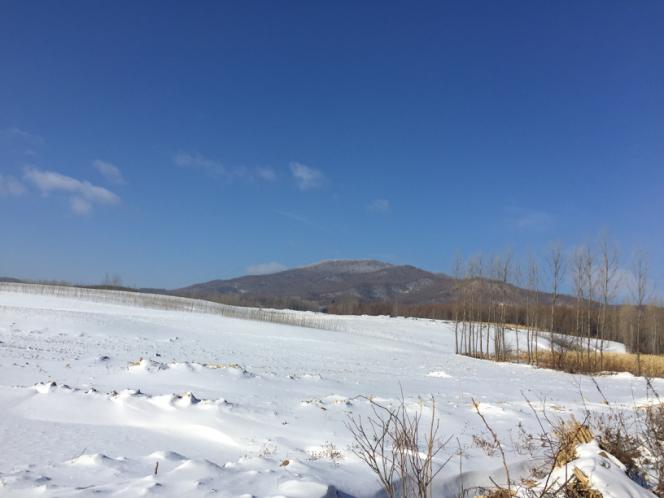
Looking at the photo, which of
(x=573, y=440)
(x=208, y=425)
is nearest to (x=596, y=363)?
(x=208, y=425)

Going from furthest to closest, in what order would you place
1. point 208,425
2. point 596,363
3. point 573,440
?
point 596,363 → point 208,425 → point 573,440

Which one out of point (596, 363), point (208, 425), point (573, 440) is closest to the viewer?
point (573, 440)

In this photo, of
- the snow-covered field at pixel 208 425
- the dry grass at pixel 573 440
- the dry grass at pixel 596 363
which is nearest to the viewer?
the dry grass at pixel 573 440

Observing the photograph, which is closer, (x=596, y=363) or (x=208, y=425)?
(x=208, y=425)

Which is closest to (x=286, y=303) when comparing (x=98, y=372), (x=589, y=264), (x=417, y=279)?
(x=589, y=264)

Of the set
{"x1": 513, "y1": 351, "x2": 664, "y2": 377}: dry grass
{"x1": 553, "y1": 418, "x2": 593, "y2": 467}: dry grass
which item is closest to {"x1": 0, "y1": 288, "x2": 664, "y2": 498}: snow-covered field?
{"x1": 553, "y1": 418, "x2": 593, "y2": 467}: dry grass

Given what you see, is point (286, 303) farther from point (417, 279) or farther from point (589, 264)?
point (417, 279)

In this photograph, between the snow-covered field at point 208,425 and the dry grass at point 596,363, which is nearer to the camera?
the snow-covered field at point 208,425

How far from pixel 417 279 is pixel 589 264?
→ 172455 mm

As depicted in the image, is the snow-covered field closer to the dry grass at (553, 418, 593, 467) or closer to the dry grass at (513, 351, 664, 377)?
the dry grass at (553, 418, 593, 467)

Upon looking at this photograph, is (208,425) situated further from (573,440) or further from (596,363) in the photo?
(596,363)

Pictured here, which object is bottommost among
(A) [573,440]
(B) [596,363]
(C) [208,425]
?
(B) [596,363]

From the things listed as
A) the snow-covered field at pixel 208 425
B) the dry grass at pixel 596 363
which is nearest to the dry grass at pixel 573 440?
the snow-covered field at pixel 208 425

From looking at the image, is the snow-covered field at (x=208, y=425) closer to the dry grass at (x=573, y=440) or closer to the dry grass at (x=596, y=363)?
the dry grass at (x=573, y=440)
